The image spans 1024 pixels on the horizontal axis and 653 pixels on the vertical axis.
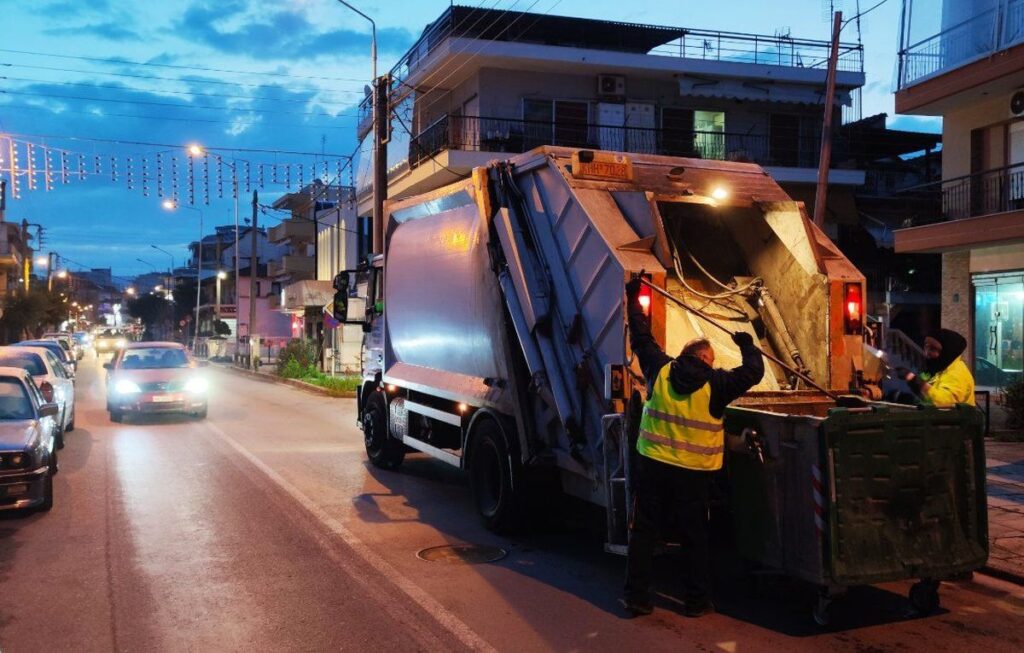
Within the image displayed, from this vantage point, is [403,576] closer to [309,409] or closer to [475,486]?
[475,486]

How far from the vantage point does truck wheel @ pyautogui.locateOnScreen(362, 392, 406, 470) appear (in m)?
11.4

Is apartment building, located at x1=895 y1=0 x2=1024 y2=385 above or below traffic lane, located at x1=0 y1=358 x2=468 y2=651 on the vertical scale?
above

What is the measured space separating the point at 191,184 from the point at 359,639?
1829 cm

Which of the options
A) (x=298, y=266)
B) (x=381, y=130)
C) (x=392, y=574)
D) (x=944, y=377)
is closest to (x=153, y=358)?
(x=381, y=130)

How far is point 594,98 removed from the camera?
26.7 meters

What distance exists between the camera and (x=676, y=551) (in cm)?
595

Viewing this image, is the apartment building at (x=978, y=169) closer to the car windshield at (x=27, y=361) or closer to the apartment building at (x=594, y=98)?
the apartment building at (x=594, y=98)

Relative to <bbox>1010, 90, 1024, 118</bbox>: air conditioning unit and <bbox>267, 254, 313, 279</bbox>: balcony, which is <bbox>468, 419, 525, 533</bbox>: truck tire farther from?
<bbox>267, 254, 313, 279</bbox>: balcony

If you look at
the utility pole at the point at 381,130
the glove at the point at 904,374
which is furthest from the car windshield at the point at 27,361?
the glove at the point at 904,374

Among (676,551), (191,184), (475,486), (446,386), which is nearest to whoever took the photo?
(676,551)

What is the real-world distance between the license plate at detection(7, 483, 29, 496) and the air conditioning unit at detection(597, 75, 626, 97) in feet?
69.4

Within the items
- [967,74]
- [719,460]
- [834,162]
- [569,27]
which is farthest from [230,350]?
[719,460]

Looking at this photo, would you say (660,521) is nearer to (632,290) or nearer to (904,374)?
(632,290)

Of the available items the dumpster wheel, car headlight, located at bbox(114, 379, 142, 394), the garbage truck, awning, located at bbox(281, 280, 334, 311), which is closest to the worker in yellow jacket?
the garbage truck
